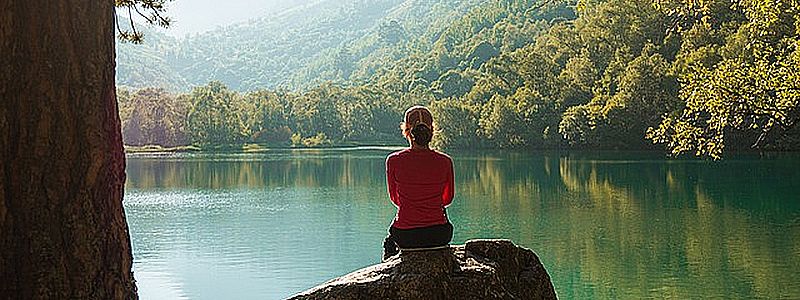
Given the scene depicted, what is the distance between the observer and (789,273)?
41.6 feet

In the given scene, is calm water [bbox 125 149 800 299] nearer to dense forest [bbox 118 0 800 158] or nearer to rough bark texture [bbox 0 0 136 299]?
dense forest [bbox 118 0 800 158]

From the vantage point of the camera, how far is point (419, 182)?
4125 mm

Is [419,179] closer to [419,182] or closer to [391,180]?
[419,182]

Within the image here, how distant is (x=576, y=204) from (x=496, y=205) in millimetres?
1993

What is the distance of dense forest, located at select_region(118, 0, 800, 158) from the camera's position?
13.9 m

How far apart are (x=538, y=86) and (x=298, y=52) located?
124 meters

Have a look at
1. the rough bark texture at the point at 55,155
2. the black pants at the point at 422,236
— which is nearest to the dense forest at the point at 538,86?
the black pants at the point at 422,236

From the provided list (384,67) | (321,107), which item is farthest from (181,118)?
(384,67)

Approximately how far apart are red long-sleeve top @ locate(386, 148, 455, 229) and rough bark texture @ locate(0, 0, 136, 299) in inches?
51.8

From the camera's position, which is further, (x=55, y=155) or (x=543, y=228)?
(x=543, y=228)

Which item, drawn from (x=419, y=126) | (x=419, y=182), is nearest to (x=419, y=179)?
(x=419, y=182)

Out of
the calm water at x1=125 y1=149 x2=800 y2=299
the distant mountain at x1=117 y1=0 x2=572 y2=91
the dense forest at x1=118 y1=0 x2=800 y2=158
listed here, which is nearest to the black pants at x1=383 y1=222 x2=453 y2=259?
the dense forest at x1=118 y1=0 x2=800 y2=158

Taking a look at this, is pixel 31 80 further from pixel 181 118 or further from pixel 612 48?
pixel 181 118

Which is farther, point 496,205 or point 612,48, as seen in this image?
point 612,48
